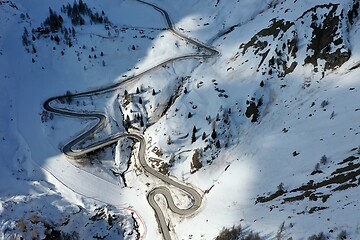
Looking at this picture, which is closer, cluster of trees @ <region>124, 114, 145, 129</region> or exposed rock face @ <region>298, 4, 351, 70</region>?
exposed rock face @ <region>298, 4, 351, 70</region>

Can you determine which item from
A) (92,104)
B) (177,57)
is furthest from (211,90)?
(92,104)

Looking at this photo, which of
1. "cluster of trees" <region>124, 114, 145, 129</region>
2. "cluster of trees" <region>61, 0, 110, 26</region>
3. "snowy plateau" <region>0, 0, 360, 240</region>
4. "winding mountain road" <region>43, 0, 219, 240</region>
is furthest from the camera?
"cluster of trees" <region>61, 0, 110, 26</region>

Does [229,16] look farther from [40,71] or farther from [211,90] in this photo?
[40,71]

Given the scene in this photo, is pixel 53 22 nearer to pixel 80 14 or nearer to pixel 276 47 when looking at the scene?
pixel 80 14

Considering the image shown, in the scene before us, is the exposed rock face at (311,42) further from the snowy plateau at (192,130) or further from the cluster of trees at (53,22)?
the cluster of trees at (53,22)

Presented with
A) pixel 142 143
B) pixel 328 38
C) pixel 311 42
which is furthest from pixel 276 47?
pixel 142 143

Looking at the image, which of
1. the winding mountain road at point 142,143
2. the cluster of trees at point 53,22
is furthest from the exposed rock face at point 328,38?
the cluster of trees at point 53,22

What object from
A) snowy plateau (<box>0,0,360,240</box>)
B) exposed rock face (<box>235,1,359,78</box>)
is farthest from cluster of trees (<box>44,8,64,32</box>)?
exposed rock face (<box>235,1,359,78</box>)

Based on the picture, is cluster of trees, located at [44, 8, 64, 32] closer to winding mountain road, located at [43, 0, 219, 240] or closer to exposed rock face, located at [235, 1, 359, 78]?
winding mountain road, located at [43, 0, 219, 240]
